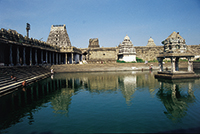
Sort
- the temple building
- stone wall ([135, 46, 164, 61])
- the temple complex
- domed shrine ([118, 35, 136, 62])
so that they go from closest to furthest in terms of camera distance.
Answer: the temple complex
the temple building
domed shrine ([118, 35, 136, 62])
stone wall ([135, 46, 164, 61])

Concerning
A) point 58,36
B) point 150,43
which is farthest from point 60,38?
point 150,43

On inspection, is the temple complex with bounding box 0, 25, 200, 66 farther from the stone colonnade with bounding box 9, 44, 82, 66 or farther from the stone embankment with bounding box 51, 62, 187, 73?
the stone embankment with bounding box 51, 62, 187, 73

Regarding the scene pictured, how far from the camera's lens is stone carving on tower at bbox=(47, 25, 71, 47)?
47781 millimetres

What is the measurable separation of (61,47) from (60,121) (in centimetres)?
3803

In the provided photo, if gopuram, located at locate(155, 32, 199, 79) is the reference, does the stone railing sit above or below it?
above

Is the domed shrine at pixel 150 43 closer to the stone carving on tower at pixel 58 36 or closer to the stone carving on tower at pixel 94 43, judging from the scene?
the stone carving on tower at pixel 94 43

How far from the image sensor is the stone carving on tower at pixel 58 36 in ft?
157

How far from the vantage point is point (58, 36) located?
158 feet

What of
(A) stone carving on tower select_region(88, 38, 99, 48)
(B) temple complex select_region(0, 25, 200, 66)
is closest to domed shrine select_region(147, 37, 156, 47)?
(B) temple complex select_region(0, 25, 200, 66)

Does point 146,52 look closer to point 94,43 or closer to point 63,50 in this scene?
point 94,43

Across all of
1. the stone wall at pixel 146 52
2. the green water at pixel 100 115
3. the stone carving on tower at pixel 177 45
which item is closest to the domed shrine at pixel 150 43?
the stone wall at pixel 146 52

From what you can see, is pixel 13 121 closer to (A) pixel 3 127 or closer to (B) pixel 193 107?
(A) pixel 3 127

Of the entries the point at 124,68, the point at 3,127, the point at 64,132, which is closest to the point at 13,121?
the point at 3,127

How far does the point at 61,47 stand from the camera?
1725 inches
